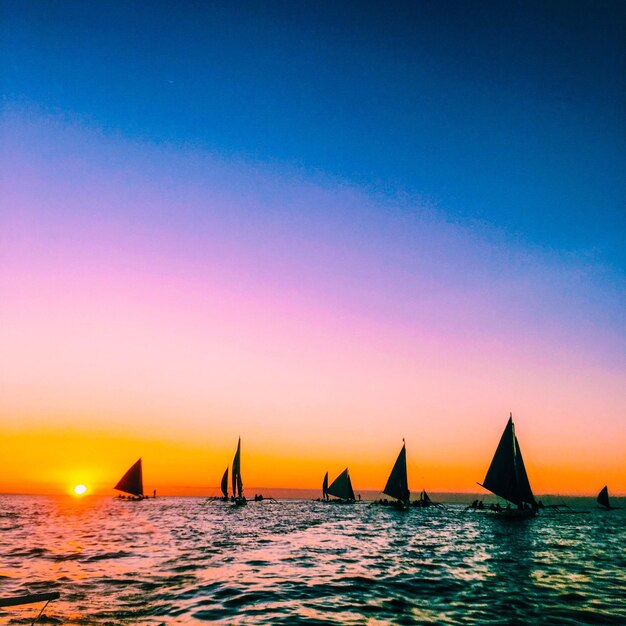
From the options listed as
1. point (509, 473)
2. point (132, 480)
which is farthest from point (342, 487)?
point (509, 473)

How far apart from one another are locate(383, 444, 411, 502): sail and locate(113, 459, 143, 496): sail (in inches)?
2231

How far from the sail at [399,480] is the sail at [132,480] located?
56656mm

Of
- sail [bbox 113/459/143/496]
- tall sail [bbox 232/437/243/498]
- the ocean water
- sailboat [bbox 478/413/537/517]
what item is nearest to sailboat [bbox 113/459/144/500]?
sail [bbox 113/459/143/496]

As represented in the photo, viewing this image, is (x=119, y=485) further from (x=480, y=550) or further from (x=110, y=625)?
(x=110, y=625)

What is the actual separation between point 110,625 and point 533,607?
1483cm

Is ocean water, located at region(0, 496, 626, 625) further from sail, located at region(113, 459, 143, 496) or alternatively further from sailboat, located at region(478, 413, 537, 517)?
sail, located at region(113, 459, 143, 496)

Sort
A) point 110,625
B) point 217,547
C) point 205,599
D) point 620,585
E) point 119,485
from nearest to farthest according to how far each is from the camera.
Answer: point 110,625 < point 205,599 < point 620,585 < point 217,547 < point 119,485

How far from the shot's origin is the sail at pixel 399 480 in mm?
84062

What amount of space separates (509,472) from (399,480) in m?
26.9

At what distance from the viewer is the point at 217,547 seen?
1232 inches

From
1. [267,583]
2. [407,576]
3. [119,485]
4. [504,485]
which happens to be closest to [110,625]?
[267,583]

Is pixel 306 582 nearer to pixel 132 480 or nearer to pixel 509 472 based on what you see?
pixel 509 472

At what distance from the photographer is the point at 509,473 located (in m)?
64.6

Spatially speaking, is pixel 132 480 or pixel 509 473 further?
pixel 132 480
